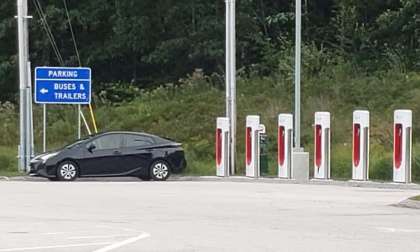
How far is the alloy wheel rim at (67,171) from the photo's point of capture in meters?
29.0

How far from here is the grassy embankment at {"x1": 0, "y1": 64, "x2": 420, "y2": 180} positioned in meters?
35.2

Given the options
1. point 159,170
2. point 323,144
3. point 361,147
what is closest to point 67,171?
point 159,170

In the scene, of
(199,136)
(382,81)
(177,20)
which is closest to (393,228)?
(199,136)

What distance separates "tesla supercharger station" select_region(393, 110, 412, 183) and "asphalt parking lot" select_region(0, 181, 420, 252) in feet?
7.40

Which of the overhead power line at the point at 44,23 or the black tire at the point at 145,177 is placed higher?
the overhead power line at the point at 44,23

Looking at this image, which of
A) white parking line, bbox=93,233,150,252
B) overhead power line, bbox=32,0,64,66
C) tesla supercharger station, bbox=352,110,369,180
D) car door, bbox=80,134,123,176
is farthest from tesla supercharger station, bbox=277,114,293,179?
overhead power line, bbox=32,0,64,66

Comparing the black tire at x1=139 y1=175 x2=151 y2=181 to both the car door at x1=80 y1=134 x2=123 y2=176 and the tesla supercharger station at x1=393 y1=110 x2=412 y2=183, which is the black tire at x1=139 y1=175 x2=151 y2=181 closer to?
the car door at x1=80 y1=134 x2=123 y2=176

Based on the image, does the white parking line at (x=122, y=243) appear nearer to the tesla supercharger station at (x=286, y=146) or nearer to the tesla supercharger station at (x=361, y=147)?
the tesla supercharger station at (x=361, y=147)

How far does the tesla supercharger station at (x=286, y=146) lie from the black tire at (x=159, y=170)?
125 inches

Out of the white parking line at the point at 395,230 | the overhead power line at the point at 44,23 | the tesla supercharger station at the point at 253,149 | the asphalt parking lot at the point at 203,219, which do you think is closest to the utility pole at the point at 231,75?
the tesla supercharger station at the point at 253,149

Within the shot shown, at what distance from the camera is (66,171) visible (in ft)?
95.3

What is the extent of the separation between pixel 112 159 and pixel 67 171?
4.16 feet

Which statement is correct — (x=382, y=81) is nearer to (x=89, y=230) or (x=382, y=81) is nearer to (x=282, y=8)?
(x=282, y=8)

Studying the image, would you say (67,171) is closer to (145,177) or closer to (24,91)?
(145,177)
